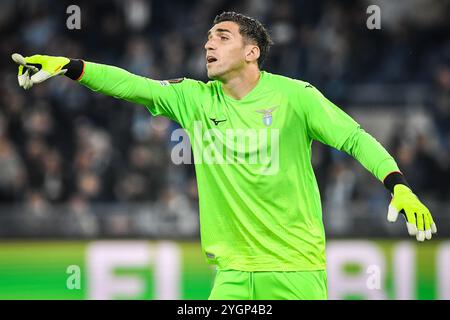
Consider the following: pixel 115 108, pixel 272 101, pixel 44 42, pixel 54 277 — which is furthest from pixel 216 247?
pixel 44 42

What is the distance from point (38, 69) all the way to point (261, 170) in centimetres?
137

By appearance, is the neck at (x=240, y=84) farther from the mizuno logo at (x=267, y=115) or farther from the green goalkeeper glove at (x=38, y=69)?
the green goalkeeper glove at (x=38, y=69)

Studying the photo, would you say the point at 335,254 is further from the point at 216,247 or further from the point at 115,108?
the point at 216,247

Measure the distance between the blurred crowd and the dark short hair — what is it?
15.4 feet

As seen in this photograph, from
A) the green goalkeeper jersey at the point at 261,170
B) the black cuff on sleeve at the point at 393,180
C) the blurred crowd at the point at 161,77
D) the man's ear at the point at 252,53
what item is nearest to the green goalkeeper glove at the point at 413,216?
the black cuff on sleeve at the point at 393,180

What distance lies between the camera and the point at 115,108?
12.1m

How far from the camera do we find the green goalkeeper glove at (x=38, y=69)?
5.32 metres

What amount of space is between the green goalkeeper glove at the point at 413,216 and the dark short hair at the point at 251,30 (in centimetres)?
152

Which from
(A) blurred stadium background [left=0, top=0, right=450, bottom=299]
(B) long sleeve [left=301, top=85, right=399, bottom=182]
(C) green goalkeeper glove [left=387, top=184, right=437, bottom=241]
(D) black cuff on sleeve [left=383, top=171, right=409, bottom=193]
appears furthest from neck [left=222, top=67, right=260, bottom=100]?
(A) blurred stadium background [left=0, top=0, right=450, bottom=299]

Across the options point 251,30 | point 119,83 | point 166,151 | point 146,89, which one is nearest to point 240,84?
point 251,30

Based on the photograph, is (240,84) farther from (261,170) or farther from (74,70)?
(74,70)

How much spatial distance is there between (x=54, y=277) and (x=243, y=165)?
5103mm

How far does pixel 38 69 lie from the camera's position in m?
5.38
